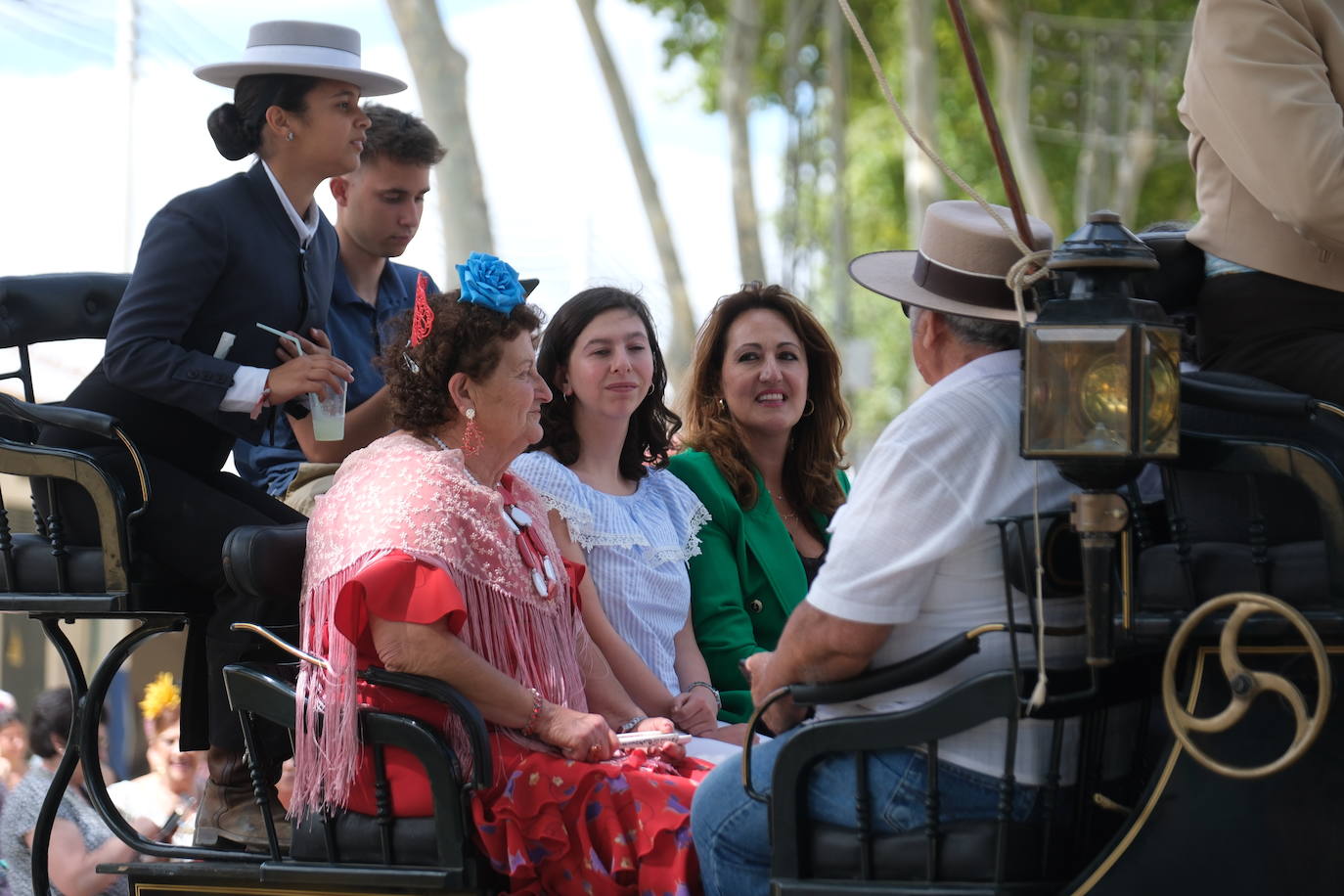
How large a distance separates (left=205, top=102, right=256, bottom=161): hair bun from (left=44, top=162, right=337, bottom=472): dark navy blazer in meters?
0.11

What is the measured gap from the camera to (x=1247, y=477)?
2.50 meters

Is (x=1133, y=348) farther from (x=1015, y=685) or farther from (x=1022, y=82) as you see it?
(x=1022, y=82)

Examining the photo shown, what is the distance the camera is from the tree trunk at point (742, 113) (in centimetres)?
1806

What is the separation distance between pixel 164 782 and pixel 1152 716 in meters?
4.33

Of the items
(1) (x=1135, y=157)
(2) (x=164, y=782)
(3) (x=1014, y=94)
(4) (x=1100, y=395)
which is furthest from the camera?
(1) (x=1135, y=157)

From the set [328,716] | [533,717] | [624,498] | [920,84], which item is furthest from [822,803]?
[920,84]

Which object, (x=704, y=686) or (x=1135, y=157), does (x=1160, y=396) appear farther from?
(x=1135, y=157)

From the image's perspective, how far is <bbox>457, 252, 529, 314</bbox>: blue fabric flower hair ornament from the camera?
11.4 ft

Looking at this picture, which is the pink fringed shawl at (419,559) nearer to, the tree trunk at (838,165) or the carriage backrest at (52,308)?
the carriage backrest at (52,308)

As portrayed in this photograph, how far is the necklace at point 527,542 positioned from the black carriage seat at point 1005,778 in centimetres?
96

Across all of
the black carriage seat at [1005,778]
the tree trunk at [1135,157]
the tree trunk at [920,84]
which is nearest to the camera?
the black carriage seat at [1005,778]

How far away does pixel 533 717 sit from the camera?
3.28 metres

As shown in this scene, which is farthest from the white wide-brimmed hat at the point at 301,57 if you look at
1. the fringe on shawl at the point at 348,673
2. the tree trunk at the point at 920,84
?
the tree trunk at the point at 920,84

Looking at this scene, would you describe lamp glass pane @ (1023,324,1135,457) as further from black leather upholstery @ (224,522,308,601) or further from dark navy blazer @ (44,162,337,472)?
dark navy blazer @ (44,162,337,472)
